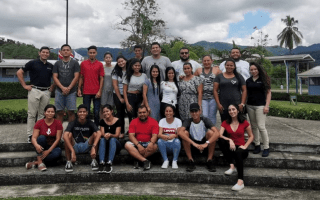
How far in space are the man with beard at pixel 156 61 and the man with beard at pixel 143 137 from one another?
0.99m

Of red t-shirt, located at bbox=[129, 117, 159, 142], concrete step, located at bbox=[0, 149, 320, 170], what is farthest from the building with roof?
red t-shirt, located at bbox=[129, 117, 159, 142]

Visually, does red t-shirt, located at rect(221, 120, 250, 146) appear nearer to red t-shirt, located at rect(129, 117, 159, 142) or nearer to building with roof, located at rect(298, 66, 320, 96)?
red t-shirt, located at rect(129, 117, 159, 142)

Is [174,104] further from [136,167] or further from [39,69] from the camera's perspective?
[39,69]

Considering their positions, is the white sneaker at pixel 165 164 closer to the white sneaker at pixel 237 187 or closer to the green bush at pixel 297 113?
the white sneaker at pixel 237 187

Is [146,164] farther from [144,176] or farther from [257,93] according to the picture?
[257,93]

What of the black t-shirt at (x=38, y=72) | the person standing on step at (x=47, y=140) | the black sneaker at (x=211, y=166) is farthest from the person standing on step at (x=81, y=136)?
the black sneaker at (x=211, y=166)

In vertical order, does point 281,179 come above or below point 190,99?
below

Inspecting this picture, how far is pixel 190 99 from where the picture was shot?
15.8 feet

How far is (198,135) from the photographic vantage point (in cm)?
448

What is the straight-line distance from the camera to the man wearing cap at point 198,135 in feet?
14.2

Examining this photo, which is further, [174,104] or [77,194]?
[174,104]

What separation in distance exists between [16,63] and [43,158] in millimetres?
28027

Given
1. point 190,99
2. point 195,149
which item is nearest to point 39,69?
point 190,99

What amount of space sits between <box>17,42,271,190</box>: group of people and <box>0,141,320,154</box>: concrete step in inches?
13.6
